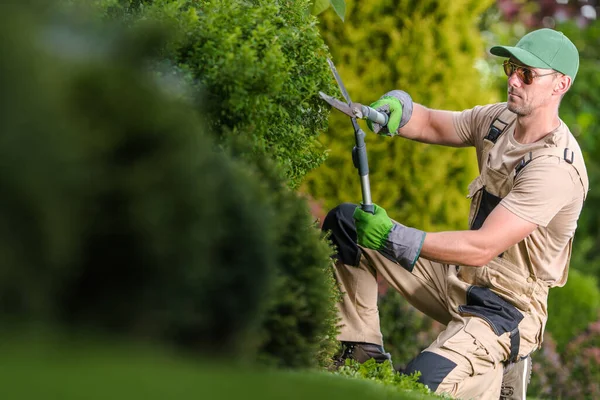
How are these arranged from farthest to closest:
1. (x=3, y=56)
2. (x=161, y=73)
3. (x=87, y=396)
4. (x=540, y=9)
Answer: (x=540, y=9) → (x=161, y=73) → (x=3, y=56) → (x=87, y=396)

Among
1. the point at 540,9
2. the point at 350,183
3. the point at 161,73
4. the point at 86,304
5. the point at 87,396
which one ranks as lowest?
the point at 87,396

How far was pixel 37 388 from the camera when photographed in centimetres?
160

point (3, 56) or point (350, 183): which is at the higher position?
point (350, 183)

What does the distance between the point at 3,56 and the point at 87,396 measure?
696 mm

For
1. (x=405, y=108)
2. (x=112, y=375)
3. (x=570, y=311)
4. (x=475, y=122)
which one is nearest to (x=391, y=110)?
(x=405, y=108)

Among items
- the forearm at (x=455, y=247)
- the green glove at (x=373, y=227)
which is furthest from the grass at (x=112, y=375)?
the forearm at (x=455, y=247)

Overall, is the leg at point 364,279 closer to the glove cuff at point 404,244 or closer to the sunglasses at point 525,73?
the glove cuff at point 404,244

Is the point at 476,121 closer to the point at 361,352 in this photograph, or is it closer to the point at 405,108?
the point at 405,108

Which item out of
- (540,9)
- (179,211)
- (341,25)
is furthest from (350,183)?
(540,9)

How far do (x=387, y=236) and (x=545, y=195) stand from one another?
79cm

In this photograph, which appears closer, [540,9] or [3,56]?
[3,56]

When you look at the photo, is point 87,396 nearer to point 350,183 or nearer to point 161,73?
point 161,73

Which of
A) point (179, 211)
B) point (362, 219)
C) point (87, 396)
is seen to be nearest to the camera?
point (87, 396)

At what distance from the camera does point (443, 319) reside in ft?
14.9
